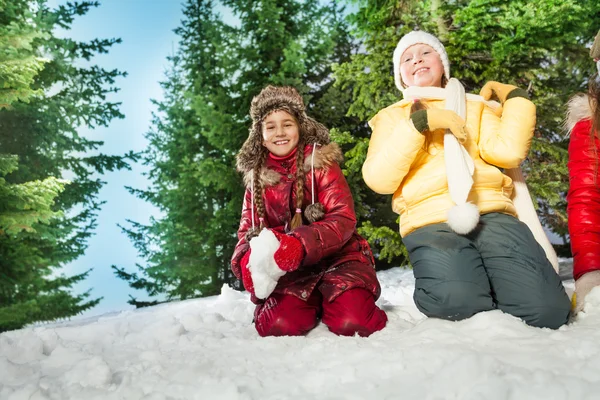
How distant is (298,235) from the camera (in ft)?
8.65

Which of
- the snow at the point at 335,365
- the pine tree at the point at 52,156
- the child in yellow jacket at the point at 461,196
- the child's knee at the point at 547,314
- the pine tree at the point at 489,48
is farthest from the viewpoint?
the pine tree at the point at 52,156

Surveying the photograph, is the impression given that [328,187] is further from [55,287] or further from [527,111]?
[55,287]

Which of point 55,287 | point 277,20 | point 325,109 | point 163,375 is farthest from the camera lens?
point 55,287

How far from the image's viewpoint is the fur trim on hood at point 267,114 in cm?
326

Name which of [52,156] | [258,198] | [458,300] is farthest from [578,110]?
[52,156]

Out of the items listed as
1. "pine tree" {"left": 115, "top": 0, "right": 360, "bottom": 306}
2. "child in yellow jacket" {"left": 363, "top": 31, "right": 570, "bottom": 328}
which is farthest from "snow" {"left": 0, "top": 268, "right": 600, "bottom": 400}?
"pine tree" {"left": 115, "top": 0, "right": 360, "bottom": 306}

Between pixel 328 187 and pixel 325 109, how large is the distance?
4.44m

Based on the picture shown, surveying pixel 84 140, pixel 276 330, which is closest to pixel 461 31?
pixel 276 330

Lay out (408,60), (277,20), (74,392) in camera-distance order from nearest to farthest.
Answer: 1. (74,392)
2. (408,60)
3. (277,20)

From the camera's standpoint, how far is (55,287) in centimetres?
869

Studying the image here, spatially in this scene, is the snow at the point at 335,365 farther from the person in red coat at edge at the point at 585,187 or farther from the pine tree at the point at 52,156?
the pine tree at the point at 52,156

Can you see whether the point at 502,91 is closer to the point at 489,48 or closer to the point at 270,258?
the point at 270,258

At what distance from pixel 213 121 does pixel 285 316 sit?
192 inches

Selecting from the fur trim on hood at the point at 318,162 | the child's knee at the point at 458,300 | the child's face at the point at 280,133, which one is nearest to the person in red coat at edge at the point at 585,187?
the child's knee at the point at 458,300
